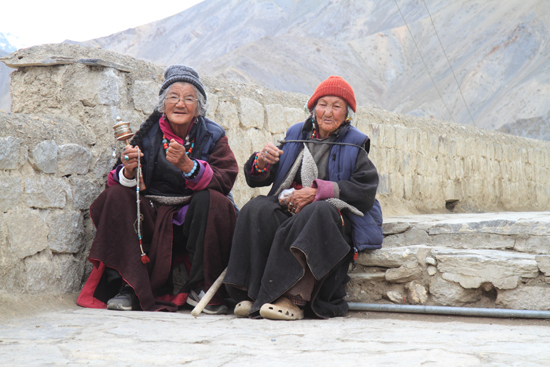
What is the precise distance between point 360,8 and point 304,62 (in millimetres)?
11289

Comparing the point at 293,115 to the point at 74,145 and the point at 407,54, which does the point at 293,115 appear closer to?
the point at 74,145

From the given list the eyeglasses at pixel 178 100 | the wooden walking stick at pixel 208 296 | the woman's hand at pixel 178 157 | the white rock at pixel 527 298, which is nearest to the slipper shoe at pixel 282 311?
the wooden walking stick at pixel 208 296

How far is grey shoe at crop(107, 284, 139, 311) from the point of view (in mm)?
2910

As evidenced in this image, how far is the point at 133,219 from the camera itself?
3.01 metres

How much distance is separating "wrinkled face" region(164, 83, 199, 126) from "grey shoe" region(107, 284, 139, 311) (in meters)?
1.03

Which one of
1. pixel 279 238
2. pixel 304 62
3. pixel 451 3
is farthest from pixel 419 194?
pixel 451 3

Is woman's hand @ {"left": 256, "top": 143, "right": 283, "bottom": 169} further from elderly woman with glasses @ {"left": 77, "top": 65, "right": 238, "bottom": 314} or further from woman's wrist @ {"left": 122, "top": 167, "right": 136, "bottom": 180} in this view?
woman's wrist @ {"left": 122, "top": 167, "right": 136, "bottom": 180}

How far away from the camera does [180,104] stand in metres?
3.20

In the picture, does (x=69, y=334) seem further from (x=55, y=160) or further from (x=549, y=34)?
(x=549, y=34)

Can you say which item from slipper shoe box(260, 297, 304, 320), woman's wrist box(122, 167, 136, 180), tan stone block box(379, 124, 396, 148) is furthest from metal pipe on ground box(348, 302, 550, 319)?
tan stone block box(379, 124, 396, 148)

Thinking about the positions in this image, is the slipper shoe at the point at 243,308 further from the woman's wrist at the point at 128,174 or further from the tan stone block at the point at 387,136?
the tan stone block at the point at 387,136

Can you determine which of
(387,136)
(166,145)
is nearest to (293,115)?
(387,136)

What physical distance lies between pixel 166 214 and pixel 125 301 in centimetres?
54

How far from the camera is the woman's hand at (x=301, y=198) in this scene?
299cm
